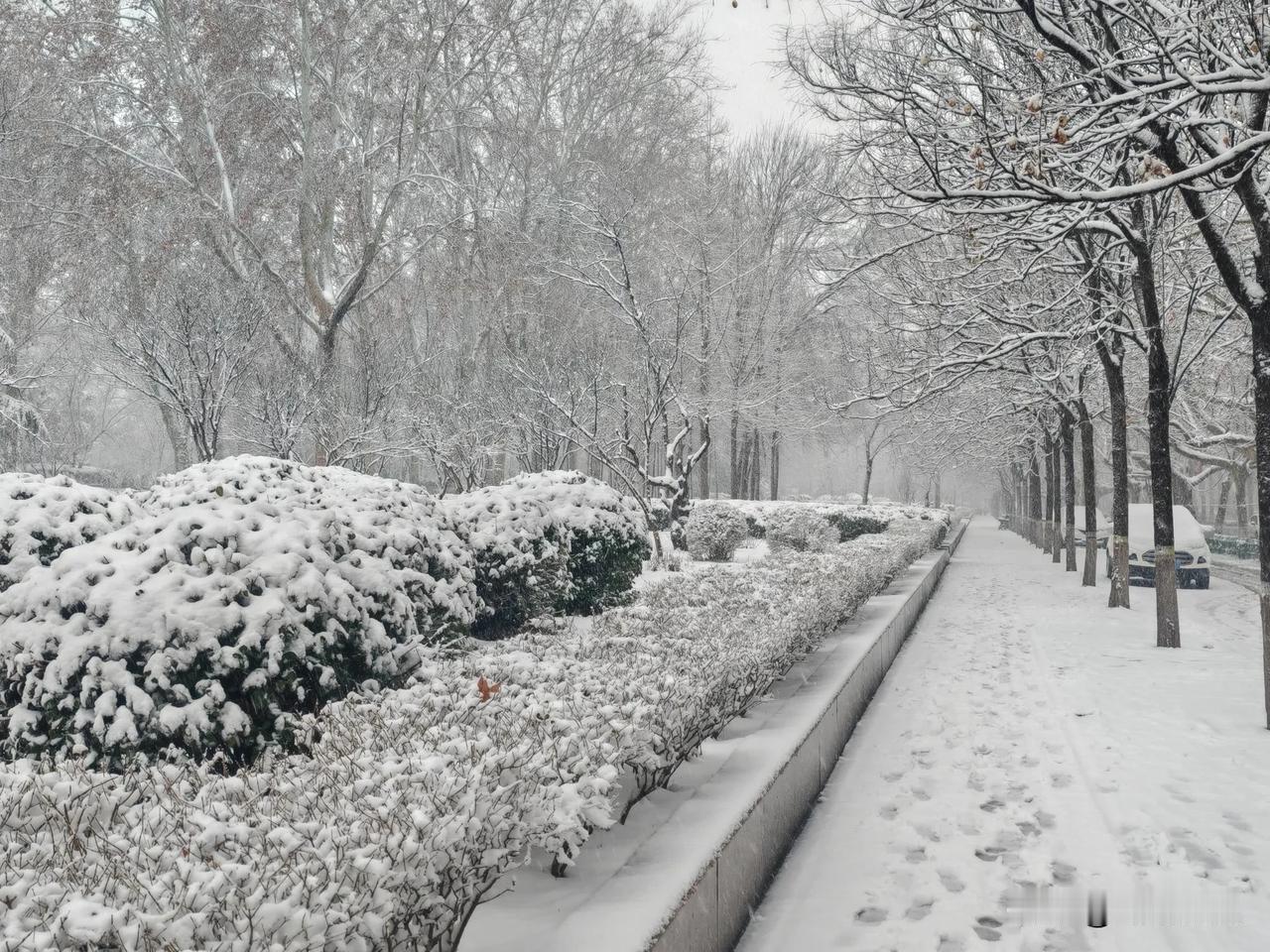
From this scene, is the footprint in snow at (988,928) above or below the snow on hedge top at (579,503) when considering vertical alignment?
below

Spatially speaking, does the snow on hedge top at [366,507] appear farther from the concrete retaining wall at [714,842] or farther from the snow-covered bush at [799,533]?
the snow-covered bush at [799,533]

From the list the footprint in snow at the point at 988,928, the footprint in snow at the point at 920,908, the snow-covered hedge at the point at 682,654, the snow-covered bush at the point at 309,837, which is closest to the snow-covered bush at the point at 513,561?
the snow-covered hedge at the point at 682,654

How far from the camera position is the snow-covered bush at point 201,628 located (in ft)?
11.9

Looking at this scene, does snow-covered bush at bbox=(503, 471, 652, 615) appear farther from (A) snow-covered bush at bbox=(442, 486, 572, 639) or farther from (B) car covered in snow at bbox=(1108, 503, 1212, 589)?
(B) car covered in snow at bbox=(1108, 503, 1212, 589)

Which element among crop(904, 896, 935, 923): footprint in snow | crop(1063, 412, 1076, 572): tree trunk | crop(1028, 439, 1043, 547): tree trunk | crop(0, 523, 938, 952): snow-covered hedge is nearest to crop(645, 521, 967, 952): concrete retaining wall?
crop(0, 523, 938, 952): snow-covered hedge

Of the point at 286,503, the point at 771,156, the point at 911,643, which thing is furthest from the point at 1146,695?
the point at 771,156

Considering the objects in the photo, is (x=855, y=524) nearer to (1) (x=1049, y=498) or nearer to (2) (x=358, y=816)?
(1) (x=1049, y=498)

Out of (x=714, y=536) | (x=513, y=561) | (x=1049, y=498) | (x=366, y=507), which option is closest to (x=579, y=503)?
(x=513, y=561)

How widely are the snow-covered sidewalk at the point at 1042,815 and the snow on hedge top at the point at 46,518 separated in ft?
13.1

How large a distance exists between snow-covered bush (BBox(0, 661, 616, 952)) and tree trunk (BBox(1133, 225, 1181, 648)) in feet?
27.0

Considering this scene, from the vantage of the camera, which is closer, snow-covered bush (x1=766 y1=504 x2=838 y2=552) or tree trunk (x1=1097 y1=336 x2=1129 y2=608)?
tree trunk (x1=1097 y1=336 x2=1129 y2=608)

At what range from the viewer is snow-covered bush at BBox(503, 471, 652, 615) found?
805 centimetres

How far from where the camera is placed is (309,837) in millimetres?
2049

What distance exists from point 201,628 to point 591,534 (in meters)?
4.65
